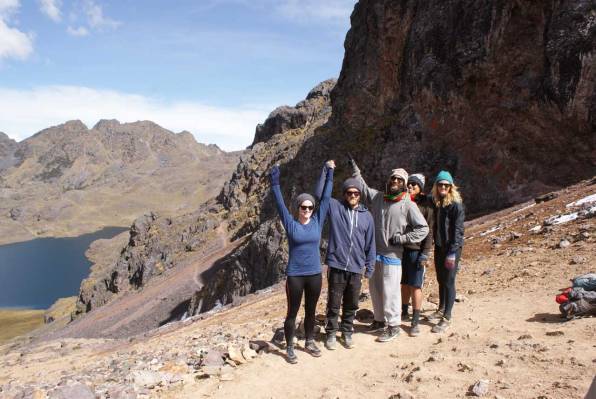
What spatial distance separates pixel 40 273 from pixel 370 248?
155 metres

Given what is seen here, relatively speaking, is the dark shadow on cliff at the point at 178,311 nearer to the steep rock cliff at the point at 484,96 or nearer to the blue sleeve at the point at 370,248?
the steep rock cliff at the point at 484,96

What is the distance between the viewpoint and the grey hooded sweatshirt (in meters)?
7.50

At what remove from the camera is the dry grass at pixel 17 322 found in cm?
7429

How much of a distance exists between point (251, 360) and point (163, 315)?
Answer: 1472 inches

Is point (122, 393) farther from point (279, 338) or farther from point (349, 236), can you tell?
point (349, 236)

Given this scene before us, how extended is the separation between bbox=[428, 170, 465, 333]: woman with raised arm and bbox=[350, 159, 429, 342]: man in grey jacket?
517 mm

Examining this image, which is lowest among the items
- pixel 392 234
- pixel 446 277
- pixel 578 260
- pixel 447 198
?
pixel 578 260

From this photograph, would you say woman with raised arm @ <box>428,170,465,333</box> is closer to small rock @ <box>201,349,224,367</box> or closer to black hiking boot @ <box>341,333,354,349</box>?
black hiking boot @ <box>341,333,354,349</box>

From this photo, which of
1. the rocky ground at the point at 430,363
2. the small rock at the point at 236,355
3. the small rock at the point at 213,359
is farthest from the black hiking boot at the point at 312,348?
the small rock at the point at 213,359

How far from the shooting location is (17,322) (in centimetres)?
8375

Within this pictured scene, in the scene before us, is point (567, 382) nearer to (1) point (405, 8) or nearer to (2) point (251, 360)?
(2) point (251, 360)

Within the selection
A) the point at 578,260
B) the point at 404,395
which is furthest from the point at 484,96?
the point at 404,395

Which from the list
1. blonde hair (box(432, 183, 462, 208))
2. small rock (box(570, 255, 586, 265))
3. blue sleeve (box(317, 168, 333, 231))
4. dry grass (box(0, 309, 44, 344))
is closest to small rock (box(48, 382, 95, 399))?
blue sleeve (box(317, 168, 333, 231))

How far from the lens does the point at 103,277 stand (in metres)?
64.9
